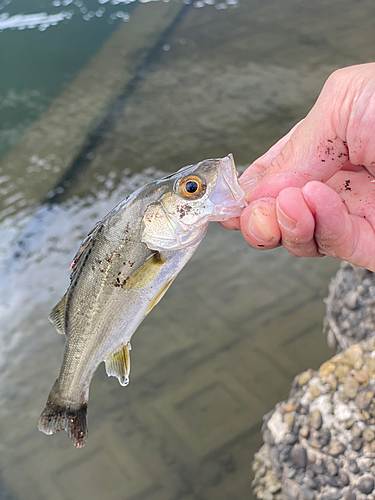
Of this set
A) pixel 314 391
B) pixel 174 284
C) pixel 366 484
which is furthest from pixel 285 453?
pixel 174 284

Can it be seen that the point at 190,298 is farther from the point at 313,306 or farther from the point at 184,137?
the point at 184,137

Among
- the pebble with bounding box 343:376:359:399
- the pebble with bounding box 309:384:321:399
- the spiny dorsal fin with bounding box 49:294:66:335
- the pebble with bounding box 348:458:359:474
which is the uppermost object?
the spiny dorsal fin with bounding box 49:294:66:335

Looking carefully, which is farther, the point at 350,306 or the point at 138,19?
the point at 138,19

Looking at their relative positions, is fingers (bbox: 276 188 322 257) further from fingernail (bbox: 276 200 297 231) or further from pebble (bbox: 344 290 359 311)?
pebble (bbox: 344 290 359 311)

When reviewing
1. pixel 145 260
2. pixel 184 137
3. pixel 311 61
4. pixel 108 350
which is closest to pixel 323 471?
pixel 108 350

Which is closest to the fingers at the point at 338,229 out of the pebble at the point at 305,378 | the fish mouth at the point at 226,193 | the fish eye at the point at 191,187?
the fish mouth at the point at 226,193

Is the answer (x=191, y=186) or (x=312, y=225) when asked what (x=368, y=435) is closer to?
(x=312, y=225)

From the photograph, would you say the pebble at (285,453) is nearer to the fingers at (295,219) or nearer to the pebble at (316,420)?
the pebble at (316,420)

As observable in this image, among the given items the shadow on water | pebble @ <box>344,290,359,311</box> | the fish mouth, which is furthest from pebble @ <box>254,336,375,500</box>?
the fish mouth
